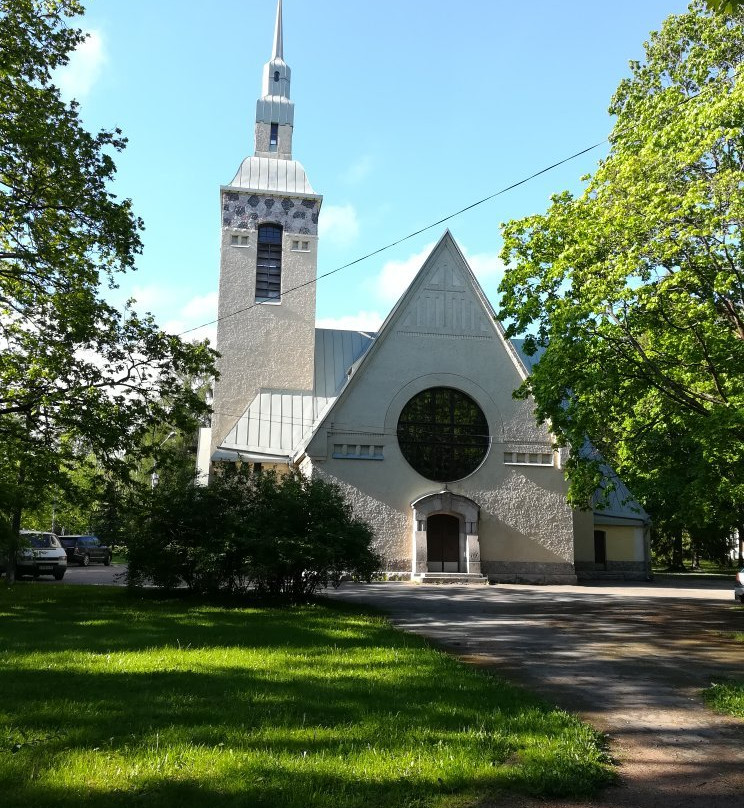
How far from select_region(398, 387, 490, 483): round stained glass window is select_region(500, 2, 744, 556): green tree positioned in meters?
9.12

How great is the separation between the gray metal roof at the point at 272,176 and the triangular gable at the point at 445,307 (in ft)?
29.6

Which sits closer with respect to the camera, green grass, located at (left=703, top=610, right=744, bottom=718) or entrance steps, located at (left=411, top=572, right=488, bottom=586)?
green grass, located at (left=703, top=610, right=744, bottom=718)

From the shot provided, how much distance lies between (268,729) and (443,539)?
847 inches

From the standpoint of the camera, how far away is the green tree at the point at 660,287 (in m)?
12.4

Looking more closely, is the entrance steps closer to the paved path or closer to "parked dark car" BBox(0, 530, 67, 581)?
the paved path

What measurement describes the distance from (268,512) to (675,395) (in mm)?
8940

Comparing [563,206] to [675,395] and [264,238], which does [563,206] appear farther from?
[264,238]

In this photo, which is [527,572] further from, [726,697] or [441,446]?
[726,697]

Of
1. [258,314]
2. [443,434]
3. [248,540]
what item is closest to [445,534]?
[443,434]

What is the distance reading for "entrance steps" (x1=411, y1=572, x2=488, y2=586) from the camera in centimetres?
2439

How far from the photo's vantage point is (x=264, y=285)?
33.0 meters

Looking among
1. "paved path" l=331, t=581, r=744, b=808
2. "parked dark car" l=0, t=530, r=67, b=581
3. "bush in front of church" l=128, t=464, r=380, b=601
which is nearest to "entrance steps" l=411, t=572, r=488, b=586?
"paved path" l=331, t=581, r=744, b=808

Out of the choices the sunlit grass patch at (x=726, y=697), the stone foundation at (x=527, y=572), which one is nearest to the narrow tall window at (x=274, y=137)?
the stone foundation at (x=527, y=572)

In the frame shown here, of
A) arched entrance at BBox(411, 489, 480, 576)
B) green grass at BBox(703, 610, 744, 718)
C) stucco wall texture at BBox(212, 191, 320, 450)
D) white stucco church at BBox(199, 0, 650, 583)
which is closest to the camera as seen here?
green grass at BBox(703, 610, 744, 718)
